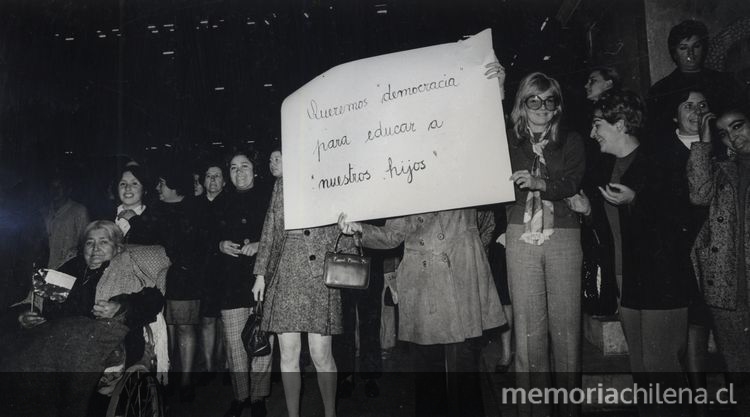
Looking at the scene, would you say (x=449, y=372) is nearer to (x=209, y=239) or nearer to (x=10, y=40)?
(x=209, y=239)

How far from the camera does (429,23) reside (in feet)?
10.4

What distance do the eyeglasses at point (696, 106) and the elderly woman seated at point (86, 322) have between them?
10.7 feet

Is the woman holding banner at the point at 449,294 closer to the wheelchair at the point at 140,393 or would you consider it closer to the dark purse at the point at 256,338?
the dark purse at the point at 256,338

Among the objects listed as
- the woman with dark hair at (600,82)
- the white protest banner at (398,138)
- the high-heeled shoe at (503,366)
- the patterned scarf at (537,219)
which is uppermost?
the woman with dark hair at (600,82)

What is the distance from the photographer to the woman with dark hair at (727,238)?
96.7 inches

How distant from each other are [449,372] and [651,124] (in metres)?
1.71

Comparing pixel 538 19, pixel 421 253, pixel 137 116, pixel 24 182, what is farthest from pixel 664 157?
pixel 24 182

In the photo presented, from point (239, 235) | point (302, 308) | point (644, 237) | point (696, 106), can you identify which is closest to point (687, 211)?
point (644, 237)

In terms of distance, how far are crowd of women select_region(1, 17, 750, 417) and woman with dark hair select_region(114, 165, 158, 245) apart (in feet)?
2.03

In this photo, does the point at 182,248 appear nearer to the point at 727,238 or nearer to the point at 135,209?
the point at 135,209

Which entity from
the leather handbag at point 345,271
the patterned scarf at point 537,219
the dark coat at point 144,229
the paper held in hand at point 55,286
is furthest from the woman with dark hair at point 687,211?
the paper held in hand at point 55,286

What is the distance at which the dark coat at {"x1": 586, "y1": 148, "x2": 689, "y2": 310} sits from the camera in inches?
96.7

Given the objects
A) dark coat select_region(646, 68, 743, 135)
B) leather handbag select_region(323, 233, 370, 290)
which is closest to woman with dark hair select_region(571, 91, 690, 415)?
dark coat select_region(646, 68, 743, 135)

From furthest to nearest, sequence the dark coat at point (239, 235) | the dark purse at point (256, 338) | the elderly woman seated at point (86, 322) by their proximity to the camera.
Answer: the dark coat at point (239, 235), the dark purse at point (256, 338), the elderly woman seated at point (86, 322)
